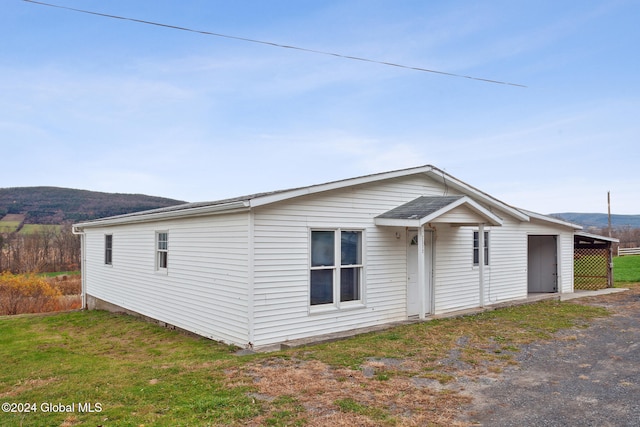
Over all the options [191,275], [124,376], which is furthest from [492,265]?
[124,376]

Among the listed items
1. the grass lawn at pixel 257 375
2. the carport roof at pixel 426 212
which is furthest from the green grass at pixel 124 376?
the carport roof at pixel 426 212

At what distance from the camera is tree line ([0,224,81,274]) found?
3331 centimetres

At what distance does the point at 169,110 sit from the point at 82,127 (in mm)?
3925

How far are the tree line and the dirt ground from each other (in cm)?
3351

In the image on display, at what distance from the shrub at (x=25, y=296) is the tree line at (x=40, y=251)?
14.7 metres

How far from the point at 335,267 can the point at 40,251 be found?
118 ft

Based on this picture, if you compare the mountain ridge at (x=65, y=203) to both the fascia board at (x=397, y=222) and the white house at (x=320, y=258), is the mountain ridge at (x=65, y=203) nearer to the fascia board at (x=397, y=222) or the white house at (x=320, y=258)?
the white house at (x=320, y=258)

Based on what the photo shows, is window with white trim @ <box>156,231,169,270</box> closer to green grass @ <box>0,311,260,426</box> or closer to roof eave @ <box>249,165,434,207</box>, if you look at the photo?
green grass @ <box>0,311,260,426</box>

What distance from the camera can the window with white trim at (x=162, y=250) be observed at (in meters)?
10.9

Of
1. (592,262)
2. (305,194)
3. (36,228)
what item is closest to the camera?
(305,194)

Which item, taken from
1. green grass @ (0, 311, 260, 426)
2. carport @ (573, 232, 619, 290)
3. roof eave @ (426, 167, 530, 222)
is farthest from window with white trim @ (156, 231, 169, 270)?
carport @ (573, 232, 619, 290)

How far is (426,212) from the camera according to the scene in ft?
30.5

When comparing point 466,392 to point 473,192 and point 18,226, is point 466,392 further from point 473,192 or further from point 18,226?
point 18,226

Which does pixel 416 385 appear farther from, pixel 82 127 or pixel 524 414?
pixel 82 127
